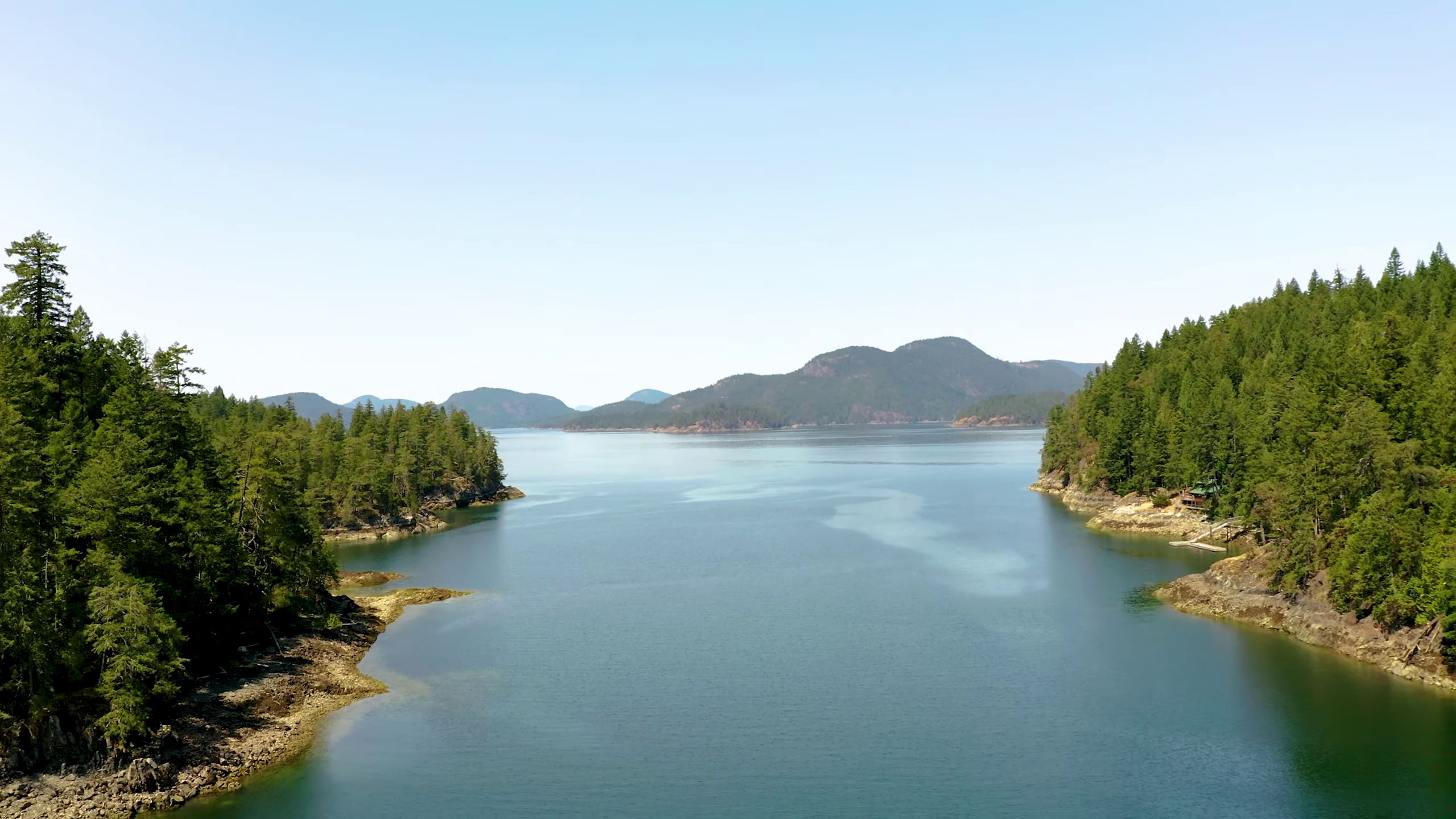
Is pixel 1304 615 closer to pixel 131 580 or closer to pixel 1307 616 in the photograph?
pixel 1307 616

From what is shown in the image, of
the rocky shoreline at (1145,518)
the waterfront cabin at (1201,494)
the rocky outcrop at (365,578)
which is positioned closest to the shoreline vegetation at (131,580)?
the rocky outcrop at (365,578)

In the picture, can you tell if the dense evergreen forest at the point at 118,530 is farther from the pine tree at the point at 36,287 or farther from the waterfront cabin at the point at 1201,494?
the waterfront cabin at the point at 1201,494

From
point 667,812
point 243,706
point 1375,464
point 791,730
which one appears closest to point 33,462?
point 243,706

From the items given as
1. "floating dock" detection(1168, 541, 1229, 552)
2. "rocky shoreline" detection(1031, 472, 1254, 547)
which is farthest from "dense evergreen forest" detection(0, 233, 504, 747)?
"rocky shoreline" detection(1031, 472, 1254, 547)

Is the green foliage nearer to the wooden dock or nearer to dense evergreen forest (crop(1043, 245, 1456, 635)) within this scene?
dense evergreen forest (crop(1043, 245, 1456, 635))

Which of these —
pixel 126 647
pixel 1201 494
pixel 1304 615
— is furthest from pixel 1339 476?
pixel 126 647

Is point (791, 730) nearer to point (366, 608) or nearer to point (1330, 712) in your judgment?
point (1330, 712)
